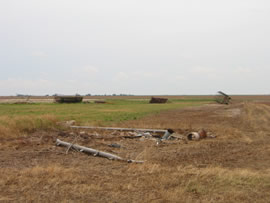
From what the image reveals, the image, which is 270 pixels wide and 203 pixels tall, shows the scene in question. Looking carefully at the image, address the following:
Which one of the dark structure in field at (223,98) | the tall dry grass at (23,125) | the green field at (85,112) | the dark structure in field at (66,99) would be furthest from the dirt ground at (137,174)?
the dark structure in field at (66,99)

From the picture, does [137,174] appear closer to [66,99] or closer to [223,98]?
[223,98]

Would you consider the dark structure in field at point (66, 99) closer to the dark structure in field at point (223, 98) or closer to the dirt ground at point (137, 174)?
the dark structure in field at point (223, 98)

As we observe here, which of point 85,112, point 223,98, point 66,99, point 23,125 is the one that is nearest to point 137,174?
Answer: point 23,125

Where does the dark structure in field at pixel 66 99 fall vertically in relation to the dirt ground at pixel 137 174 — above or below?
above

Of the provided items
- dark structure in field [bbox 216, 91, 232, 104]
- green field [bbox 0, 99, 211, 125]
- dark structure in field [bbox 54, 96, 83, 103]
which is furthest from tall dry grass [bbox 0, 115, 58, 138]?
dark structure in field [bbox 54, 96, 83, 103]

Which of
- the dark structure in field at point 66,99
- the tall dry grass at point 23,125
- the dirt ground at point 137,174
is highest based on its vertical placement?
the dark structure in field at point 66,99

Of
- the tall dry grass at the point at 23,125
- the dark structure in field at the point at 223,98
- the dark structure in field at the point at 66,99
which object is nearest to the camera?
the tall dry grass at the point at 23,125

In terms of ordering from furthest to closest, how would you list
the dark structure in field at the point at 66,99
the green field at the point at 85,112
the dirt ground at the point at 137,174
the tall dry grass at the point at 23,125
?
the dark structure in field at the point at 66,99 → the green field at the point at 85,112 → the tall dry grass at the point at 23,125 → the dirt ground at the point at 137,174

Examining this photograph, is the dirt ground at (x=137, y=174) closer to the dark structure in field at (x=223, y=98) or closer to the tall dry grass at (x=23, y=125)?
the tall dry grass at (x=23, y=125)

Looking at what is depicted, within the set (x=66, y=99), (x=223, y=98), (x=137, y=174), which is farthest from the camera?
(x=66, y=99)

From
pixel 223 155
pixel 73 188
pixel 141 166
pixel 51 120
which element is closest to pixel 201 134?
pixel 223 155

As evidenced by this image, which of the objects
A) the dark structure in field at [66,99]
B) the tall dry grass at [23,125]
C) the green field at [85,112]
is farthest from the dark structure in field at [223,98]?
the tall dry grass at [23,125]

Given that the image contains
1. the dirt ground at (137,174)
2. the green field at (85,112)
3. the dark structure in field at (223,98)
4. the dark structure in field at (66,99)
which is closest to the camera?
the dirt ground at (137,174)

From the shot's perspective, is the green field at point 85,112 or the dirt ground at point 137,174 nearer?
the dirt ground at point 137,174
